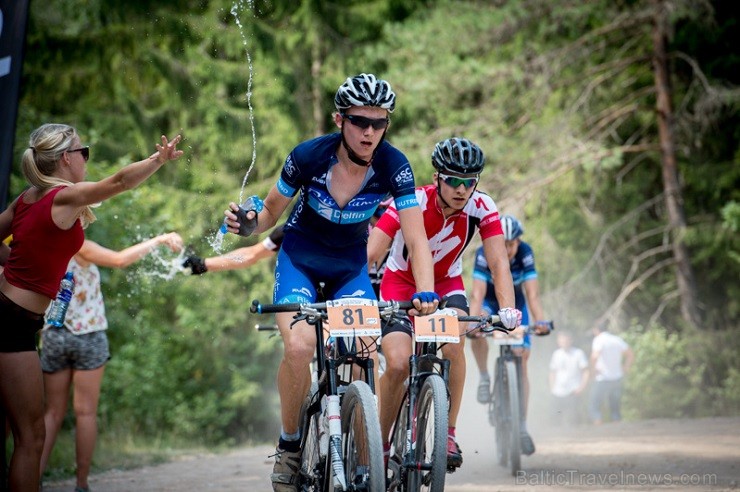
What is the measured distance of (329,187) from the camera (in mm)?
6137

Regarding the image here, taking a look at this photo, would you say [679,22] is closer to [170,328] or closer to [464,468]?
[170,328]

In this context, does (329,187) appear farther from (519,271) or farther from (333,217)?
(519,271)

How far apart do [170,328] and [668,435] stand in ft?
53.2

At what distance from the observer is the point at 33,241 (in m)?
5.53

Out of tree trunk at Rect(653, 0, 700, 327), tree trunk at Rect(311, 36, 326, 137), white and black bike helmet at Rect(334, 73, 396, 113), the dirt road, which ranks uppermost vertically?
tree trunk at Rect(311, 36, 326, 137)

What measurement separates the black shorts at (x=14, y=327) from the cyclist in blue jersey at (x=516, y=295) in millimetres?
5171

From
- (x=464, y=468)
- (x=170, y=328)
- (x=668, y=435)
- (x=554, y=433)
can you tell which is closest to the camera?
(x=464, y=468)

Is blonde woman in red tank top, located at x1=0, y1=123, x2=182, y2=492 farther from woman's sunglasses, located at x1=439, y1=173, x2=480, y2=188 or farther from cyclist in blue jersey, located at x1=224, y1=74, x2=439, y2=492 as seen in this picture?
woman's sunglasses, located at x1=439, y1=173, x2=480, y2=188

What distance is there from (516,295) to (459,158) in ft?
13.2

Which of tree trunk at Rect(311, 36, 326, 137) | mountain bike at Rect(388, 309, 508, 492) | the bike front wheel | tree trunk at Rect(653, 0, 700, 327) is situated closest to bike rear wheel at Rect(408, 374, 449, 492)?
mountain bike at Rect(388, 309, 508, 492)

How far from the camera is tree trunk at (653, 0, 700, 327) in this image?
22156 mm

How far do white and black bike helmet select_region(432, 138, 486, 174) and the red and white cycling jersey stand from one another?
1.10ft

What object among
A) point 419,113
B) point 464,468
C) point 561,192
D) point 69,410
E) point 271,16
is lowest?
point 464,468

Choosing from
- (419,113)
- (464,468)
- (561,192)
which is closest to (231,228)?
(464,468)
